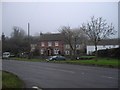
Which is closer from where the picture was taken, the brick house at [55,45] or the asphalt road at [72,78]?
the asphalt road at [72,78]

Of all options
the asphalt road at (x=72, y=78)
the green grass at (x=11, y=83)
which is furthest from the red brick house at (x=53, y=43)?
the green grass at (x=11, y=83)

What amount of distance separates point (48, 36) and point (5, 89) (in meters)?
100

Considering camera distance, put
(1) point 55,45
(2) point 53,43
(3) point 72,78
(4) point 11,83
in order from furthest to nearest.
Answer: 1. (2) point 53,43
2. (1) point 55,45
3. (3) point 72,78
4. (4) point 11,83

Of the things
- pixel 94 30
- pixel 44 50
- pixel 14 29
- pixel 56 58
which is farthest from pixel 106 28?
pixel 14 29

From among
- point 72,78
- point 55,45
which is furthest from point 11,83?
point 55,45

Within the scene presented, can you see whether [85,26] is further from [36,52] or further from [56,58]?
[36,52]

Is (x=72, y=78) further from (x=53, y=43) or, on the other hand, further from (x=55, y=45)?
(x=53, y=43)

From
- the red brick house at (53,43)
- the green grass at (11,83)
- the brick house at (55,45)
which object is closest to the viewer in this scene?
the green grass at (11,83)

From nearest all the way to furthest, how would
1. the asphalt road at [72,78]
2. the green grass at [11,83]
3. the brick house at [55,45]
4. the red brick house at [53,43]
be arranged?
the green grass at [11,83], the asphalt road at [72,78], the brick house at [55,45], the red brick house at [53,43]

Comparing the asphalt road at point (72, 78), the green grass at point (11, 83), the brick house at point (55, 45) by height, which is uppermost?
the brick house at point (55, 45)

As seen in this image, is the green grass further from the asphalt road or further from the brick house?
the brick house

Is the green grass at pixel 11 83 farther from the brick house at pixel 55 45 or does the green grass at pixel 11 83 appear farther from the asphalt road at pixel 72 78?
the brick house at pixel 55 45

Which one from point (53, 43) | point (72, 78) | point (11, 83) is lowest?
point (72, 78)

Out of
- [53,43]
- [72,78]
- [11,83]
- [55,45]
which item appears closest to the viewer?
[11,83]
